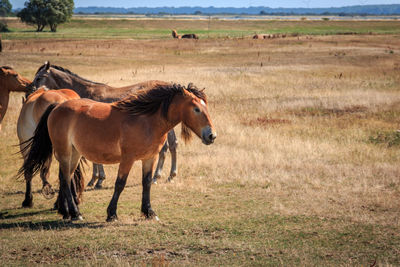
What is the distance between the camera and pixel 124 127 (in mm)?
7395

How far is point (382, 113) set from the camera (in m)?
18.8

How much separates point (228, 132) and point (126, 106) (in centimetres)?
831

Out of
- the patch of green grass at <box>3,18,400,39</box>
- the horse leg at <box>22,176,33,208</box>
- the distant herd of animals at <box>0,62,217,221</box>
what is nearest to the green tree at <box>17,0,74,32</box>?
the patch of green grass at <box>3,18,400,39</box>

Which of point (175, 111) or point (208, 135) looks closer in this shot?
point (208, 135)

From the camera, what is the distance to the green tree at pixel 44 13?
320ft

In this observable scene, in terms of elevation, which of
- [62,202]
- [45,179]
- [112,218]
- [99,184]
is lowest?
[99,184]

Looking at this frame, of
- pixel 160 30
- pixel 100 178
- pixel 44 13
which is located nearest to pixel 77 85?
pixel 100 178

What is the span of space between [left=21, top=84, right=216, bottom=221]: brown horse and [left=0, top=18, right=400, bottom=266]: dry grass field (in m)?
0.90

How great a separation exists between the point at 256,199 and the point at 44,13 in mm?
98458

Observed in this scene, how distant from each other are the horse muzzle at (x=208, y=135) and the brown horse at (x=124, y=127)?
15 millimetres

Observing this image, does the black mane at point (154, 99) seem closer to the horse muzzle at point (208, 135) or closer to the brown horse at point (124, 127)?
the brown horse at point (124, 127)

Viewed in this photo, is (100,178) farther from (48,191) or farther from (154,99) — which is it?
(154,99)

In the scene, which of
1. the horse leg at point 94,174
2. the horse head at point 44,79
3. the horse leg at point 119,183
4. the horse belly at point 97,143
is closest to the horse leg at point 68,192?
the horse belly at point 97,143

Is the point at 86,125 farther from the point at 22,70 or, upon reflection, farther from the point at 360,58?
the point at 360,58
